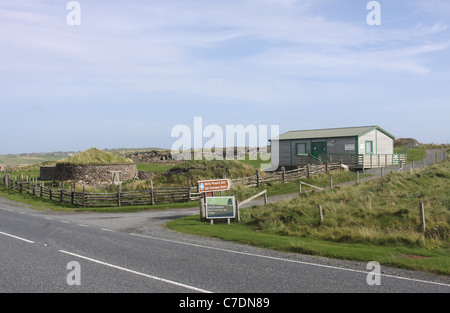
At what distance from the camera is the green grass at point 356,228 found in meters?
12.5

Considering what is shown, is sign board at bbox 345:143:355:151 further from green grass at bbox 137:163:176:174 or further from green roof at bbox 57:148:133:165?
green roof at bbox 57:148:133:165

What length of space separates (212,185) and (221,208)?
2112 mm

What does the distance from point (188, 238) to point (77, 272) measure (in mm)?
6542

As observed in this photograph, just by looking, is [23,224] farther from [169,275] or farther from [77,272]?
[169,275]

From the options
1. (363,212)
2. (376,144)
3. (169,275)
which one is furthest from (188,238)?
(376,144)

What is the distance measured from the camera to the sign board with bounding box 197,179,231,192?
21.7 meters

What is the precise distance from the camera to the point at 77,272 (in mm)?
10219

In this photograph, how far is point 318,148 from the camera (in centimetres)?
4556

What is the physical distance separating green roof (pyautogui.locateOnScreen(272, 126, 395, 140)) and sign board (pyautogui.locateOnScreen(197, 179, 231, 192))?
969 inches

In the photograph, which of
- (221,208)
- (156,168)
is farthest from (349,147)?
(156,168)

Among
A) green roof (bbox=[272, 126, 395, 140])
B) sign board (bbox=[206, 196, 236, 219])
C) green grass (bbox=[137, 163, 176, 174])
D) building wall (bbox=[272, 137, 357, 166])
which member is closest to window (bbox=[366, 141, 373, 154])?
green roof (bbox=[272, 126, 395, 140])

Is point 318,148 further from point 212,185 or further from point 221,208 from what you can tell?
point 221,208

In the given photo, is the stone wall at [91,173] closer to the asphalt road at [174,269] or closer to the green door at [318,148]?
the green door at [318,148]
